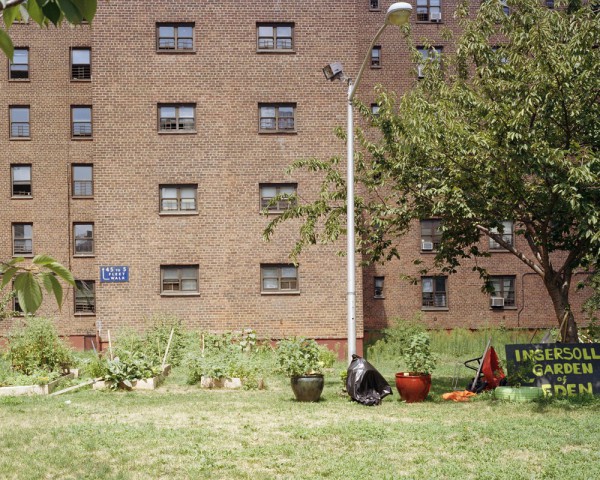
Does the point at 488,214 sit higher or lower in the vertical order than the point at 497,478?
higher

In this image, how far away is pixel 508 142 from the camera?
14000 mm

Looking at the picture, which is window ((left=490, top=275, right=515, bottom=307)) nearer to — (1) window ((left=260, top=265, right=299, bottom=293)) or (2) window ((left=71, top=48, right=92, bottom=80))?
(1) window ((left=260, top=265, right=299, bottom=293))

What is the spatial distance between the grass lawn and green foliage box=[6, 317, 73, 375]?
3142 millimetres

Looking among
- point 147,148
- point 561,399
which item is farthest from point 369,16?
point 561,399

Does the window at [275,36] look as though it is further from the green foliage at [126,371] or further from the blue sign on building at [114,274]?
the green foliage at [126,371]

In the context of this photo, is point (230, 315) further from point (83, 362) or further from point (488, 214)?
point (488, 214)

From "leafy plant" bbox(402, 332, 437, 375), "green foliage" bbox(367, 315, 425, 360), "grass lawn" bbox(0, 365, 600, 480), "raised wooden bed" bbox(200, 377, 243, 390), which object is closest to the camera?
"grass lawn" bbox(0, 365, 600, 480)

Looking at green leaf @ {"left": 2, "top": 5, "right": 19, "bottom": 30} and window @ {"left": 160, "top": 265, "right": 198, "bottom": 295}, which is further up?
green leaf @ {"left": 2, "top": 5, "right": 19, "bottom": 30}

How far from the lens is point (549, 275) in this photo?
16.8 meters

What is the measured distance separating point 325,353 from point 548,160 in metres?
13.0

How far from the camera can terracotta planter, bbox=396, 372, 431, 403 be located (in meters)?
15.4

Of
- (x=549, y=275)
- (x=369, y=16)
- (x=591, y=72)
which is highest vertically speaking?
(x=369, y=16)

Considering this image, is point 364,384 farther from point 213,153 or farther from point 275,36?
point 275,36

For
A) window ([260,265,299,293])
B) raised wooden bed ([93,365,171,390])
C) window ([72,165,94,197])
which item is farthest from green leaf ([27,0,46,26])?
window ([72,165,94,197])
